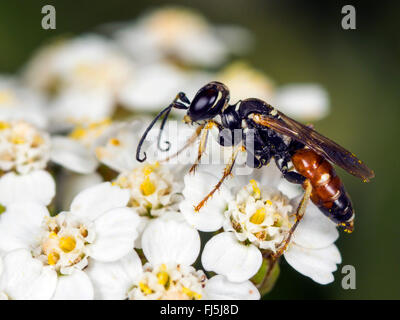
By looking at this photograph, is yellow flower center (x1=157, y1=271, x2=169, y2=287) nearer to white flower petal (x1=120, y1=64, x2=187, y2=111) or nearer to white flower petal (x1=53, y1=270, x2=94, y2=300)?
white flower petal (x1=53, y1=270, x2=94, y2=300)

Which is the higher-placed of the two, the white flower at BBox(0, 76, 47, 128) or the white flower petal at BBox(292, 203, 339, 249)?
the white flower at BBox(0, 76, 47, 128)

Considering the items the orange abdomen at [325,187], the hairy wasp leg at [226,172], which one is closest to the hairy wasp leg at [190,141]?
the hairy wasp leg at [226,172]

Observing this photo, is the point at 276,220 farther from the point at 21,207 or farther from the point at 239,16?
the point at 239,16

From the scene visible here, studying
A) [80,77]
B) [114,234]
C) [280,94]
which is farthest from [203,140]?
[280,94]

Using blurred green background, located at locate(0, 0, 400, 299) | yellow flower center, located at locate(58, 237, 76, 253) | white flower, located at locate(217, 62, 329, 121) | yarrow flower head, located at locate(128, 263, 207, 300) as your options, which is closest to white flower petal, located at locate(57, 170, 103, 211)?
yellow flower center, located at locate(58, 237, 76, 253)

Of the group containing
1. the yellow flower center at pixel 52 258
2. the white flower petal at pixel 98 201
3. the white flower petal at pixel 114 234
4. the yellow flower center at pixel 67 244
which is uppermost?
the white flower petal at pixel 98 201

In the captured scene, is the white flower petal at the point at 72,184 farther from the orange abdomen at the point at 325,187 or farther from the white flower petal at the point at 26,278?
the orange abdomen at the point at 325,187

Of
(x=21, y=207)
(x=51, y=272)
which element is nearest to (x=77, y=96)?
(x=21, y=207)
